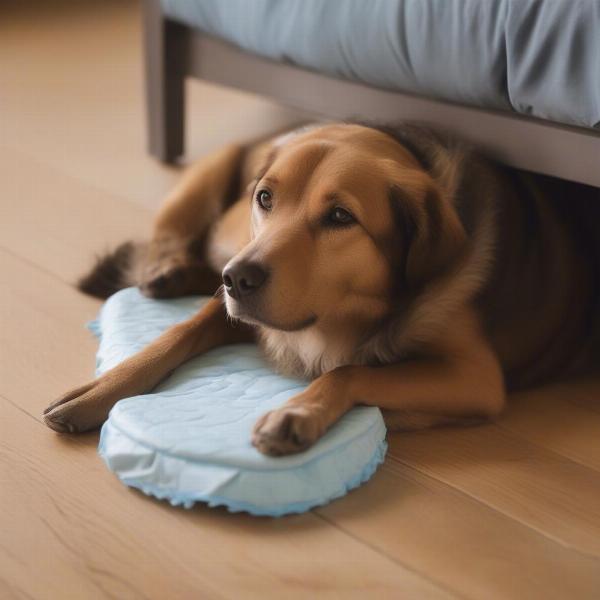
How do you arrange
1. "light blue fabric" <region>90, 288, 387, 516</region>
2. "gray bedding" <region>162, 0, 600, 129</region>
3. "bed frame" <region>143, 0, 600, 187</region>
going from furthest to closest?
"bed frame" <region>143, 0, 600, 187</region> → "gray bedding" <region>162, 0, 600, 129</region> → "light blue fabric" <region>90, 288, 387, 516</region>

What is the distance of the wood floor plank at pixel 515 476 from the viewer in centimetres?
189

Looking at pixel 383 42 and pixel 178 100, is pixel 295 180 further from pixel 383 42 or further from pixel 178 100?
pixel 178 100

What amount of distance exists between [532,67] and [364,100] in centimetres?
70

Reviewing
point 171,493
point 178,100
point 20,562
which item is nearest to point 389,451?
point 171,493

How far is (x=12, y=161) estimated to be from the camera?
3.64m

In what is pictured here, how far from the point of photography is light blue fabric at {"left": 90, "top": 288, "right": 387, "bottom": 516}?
1824 millimetres

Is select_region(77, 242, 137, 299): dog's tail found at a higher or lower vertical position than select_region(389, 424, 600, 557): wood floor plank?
lower

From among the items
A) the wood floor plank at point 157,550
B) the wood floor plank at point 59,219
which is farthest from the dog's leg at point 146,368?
the wood floor plank at point 59,219

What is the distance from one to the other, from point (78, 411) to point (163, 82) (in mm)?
1912

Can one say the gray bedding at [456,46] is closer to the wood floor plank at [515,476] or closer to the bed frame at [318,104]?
the bed frame at [318,104]

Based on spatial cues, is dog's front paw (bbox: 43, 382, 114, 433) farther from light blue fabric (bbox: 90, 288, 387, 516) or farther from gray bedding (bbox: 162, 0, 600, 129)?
gray bedding (bbox: 162, 0, 600, 129)

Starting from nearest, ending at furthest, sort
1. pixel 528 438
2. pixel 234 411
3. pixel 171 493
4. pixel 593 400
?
pixel 171 493 → pixel 234 411 → pixel 528 438 → pixel 593 400

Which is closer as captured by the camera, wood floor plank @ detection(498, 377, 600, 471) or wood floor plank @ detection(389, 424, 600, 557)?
wood floor plank @ detection(389, 424, 600, 557)

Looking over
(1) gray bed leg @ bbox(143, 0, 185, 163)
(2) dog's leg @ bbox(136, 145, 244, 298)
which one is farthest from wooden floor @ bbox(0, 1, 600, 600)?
(1) gray bed leg @ bbox(143, 0, 185, 163)
